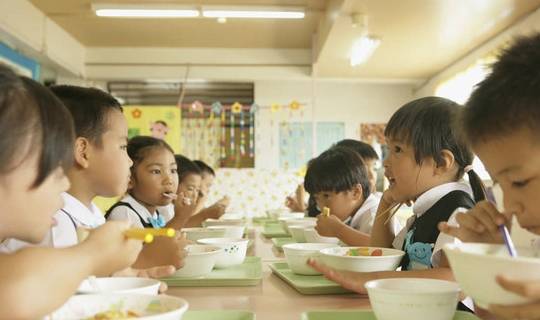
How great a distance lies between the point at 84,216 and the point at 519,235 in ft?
11.3

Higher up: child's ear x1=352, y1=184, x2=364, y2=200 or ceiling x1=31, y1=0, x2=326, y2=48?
ceiling x1=31, y1=0, x2=326, y2=48

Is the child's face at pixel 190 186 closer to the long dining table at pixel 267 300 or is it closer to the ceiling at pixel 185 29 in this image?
the long dining table at pixel 267 300

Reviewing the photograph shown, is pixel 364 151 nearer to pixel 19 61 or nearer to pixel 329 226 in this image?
pixel 329 226

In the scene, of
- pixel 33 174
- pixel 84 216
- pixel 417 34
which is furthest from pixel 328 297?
pixel 417 34

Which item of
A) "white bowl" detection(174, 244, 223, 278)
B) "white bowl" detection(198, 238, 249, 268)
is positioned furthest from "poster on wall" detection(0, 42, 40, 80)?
"white bowl" detection(174, 244, 223, 278)

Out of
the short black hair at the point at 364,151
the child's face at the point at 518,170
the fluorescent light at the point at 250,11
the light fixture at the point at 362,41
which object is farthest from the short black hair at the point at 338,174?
the fluorescent light at the point at 250,11

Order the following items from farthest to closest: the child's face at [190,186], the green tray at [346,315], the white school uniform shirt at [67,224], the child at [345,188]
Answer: the child's face at [190,186], the child at [345,188], the white school uniform shirt at [67,224], the green tray at [346,315]

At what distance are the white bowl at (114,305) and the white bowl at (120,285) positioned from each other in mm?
56

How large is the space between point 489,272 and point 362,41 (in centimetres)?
416

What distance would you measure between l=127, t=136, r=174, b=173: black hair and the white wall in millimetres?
4184

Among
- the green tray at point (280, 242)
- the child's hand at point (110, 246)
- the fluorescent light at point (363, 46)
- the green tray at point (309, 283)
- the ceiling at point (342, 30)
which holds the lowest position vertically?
the green tray at point (280, 242)

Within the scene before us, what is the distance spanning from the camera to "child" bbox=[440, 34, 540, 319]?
29.2 inches

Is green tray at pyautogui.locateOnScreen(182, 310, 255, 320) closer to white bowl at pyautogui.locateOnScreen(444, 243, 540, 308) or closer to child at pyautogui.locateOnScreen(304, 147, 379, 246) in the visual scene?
white bowl at pyautogui.locateOnScreen(444, 243, 540, 308)

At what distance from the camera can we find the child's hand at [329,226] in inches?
70.0
